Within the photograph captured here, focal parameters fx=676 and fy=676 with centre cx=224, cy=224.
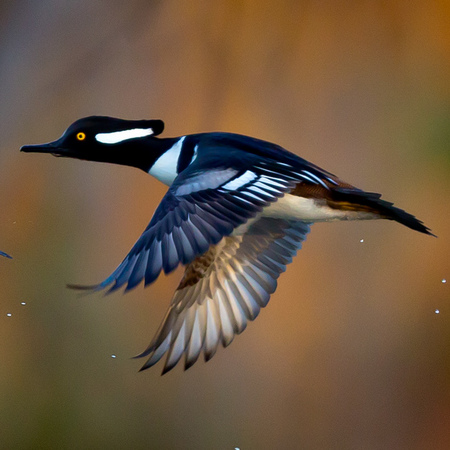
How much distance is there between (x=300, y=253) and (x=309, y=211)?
227mm

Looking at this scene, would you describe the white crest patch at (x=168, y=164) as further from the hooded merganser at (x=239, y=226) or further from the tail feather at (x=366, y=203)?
the tail feather at (x=366, y=203)

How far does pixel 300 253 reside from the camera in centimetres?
113

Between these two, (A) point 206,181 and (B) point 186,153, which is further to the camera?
(B) point 186,153

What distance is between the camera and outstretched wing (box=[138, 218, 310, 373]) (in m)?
0.93

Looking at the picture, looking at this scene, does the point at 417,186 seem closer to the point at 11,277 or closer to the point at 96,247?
the point at 96,247

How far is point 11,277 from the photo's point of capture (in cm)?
119

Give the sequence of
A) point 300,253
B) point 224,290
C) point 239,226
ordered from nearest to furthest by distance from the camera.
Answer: point 239,226
point 224,290
point 300,253

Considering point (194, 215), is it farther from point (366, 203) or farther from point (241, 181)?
point (366, 203)

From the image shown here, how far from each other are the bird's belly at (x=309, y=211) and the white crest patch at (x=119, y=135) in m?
0.21

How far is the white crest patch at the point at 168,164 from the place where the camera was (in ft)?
3.01

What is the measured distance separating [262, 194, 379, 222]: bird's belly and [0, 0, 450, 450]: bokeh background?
0.21 m

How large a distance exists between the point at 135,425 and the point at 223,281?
41 centimetres

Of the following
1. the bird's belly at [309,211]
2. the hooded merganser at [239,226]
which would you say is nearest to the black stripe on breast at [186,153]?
the hooded merganser at [239,226]

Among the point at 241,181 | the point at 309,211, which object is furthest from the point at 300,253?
the point at 241,181
